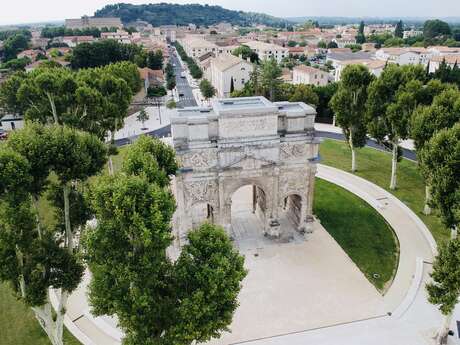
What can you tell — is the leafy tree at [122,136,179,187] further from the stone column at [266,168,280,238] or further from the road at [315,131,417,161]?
the road at [315,131,417,161]

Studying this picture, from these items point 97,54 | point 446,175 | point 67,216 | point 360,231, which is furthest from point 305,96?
point 97,54

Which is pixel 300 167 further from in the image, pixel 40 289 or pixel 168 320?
pixel 40 289

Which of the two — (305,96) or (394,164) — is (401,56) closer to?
(305,96)

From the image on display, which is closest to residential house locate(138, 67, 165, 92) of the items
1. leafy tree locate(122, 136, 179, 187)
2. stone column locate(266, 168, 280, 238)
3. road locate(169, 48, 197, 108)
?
road locate(169, 48, 197, 108)

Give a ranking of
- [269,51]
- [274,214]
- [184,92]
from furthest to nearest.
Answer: [269,51] → [184,92] → [274,214]

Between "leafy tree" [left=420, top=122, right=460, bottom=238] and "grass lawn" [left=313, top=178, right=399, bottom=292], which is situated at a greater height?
"leafy tree" [left=420, top=122, right=460, bottom=238]

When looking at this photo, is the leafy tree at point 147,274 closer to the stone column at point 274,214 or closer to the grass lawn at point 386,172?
the stone column at point 274,214
